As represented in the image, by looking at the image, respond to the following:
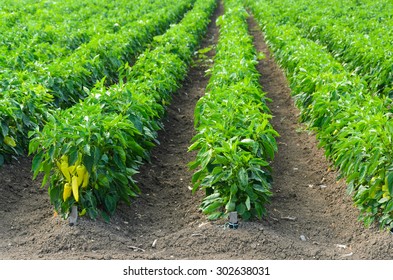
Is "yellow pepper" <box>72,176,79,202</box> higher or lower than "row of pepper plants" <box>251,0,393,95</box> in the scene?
higher

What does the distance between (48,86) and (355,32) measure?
829 centimetres

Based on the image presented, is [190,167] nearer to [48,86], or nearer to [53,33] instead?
[48,86]

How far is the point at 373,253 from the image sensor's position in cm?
533

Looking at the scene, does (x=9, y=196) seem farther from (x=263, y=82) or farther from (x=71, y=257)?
(x=263, y=82)

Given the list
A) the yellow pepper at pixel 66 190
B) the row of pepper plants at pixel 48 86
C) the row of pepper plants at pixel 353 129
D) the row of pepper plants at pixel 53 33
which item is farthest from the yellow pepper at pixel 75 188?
the row of pepper plants at pixel 53 33

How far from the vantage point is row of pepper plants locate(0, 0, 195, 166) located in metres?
7.09

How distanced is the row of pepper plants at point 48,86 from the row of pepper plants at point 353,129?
2.97 meters

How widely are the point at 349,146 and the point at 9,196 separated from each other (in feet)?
12.4

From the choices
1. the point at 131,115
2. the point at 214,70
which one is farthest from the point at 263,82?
the point at 131,115

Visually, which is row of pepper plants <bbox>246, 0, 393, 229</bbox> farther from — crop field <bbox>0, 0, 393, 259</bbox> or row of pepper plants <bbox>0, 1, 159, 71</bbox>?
row of pepper plants <bbox>0, 1, 159, 71</bbox>

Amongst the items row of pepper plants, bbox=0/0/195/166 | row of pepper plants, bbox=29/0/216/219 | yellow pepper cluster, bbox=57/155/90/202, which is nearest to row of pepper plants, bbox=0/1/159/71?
row of pepper plants, bbox=0/0/195/166

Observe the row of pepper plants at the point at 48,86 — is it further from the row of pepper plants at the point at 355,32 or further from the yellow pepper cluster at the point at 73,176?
the row of pepper plants at the point at 355,32

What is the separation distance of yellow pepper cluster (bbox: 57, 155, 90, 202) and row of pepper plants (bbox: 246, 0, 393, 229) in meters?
2.61

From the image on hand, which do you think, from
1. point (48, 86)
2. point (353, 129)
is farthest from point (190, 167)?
point (48, 86)
